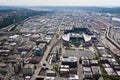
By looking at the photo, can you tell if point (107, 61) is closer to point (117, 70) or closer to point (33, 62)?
point (117, 70)

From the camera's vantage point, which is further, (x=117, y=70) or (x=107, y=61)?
(x=107, y=61)

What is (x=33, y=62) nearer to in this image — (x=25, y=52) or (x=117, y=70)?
(x=25, y=52)

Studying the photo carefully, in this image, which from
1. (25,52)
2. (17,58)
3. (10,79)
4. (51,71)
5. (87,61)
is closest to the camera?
(10,79)

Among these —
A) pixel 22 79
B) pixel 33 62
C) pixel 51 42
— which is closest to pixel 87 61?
pixel 33 62

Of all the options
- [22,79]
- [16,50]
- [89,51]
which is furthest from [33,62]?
[89,51]

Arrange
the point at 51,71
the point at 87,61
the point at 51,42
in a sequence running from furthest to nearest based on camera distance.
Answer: the point at 51,42 → the point at 87,61 → the point at 51,71

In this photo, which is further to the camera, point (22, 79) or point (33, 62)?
→ point (33, 62)

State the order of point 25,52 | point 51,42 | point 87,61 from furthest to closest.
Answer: point 51,42 → point 25,52 → point 87,61

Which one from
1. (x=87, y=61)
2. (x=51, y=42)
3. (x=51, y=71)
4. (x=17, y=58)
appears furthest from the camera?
(x=51, y=42)
